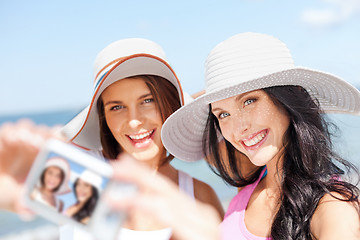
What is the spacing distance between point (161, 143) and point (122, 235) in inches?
27.9

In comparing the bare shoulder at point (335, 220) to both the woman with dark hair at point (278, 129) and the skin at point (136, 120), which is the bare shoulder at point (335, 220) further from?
the skin at point (136, 120)

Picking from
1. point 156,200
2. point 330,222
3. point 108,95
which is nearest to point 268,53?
point 330,222

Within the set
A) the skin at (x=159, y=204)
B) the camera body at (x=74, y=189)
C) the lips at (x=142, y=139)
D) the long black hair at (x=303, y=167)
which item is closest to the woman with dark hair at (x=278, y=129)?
the long black hair at (x=303, y=167)

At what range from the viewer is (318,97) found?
7.86 feet

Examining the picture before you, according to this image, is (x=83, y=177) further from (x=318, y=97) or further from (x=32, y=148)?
(x=318, y=97)

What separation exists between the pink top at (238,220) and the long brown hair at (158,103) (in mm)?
723

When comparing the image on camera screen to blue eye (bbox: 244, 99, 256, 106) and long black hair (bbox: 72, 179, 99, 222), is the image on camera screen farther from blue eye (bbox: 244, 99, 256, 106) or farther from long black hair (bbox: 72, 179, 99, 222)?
blue eye (bbox: 244, 99, 256, 106)

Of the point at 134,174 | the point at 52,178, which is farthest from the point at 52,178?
the point at 134,174

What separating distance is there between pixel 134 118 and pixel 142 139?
184mm

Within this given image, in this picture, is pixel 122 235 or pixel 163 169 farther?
pixel 163 169

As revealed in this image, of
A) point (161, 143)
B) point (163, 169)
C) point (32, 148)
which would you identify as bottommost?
point (163, 169)

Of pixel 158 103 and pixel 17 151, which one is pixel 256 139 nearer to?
pixel 158 103

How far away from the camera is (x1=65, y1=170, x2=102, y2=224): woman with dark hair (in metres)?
1.02

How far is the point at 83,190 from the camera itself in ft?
3.58
